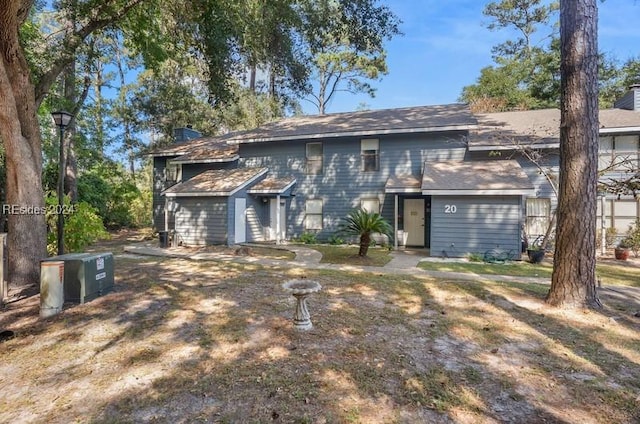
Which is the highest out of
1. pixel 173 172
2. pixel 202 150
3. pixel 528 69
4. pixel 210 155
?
pixel 528 69

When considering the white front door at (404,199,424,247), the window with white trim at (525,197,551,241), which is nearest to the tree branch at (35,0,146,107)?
the white front door at (404,199,424,247)

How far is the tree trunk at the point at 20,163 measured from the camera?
6.28 metres

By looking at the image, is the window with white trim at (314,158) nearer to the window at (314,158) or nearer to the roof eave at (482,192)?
the window at (314,158)

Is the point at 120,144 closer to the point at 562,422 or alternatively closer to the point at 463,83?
the point at 463,83

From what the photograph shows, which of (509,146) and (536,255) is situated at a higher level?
(509,146)

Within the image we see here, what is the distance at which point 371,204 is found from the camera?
14523 millimetres

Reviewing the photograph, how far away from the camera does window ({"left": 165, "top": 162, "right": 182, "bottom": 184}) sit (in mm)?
17641

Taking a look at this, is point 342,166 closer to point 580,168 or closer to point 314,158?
point 314,158

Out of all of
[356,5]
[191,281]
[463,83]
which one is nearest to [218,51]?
[356,5]

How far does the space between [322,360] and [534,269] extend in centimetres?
791

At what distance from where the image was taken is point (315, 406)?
295cm

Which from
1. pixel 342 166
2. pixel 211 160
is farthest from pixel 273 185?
pixel 211 160

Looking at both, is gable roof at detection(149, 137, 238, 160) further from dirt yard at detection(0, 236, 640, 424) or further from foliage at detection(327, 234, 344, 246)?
dirt yard at detection(0, 236, 640, 424)

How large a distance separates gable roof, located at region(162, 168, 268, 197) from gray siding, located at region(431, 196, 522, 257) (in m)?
7.38
